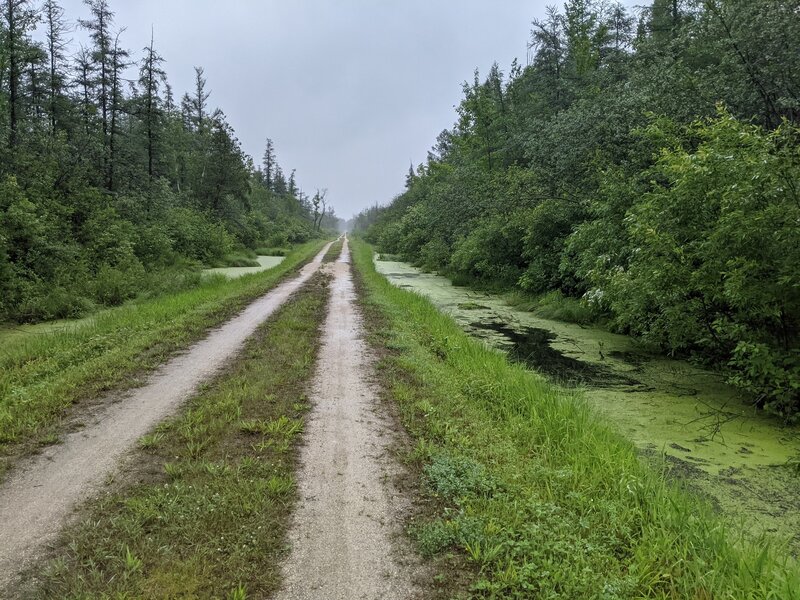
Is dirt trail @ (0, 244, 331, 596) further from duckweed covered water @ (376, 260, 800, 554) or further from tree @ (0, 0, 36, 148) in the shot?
tree @ (0, 0, 36, 148)

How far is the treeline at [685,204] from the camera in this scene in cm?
526

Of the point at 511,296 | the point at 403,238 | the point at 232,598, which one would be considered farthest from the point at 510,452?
the point at 403,238

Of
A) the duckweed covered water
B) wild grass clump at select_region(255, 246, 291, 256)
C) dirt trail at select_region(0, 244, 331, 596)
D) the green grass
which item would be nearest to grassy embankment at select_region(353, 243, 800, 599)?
the duckweed covered water

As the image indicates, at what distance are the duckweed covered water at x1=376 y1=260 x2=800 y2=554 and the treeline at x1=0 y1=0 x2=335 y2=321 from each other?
419 inches

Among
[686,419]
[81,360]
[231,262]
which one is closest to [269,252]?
[231,262]

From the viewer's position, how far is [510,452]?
165 inches

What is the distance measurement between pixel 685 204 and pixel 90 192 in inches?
710

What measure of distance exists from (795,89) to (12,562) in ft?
42.1

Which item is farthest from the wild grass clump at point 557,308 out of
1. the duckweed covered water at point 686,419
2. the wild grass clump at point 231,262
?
the wild grass clump at point 231,262

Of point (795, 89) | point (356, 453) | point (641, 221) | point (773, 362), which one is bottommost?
point (356, 453)

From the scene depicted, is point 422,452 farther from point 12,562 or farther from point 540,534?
point 12,562

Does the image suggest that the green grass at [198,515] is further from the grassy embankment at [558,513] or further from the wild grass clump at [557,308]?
the wild grass clump at [557,308]

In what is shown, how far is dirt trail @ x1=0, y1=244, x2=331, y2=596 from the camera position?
9.04ft

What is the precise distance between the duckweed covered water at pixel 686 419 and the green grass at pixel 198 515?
3458 millimetres
